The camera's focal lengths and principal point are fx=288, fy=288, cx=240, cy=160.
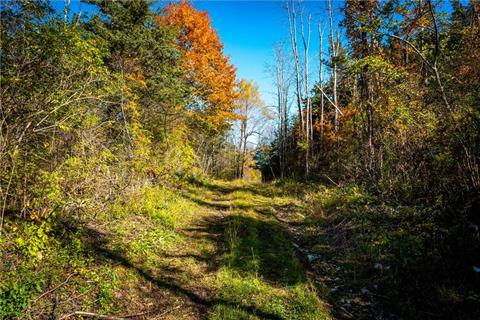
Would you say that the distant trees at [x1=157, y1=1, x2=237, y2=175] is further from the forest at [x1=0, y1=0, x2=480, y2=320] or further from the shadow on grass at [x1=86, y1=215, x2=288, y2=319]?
the shadow on grass at [x1=86, y1=215, x2=288, y2=319]

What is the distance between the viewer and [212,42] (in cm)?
1944

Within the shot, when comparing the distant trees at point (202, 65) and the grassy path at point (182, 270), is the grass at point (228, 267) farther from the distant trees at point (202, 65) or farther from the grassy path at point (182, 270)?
the distant trees at point (202, 65)

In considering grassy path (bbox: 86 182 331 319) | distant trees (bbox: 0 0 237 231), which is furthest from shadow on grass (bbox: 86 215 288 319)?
distant trees (bbox: 0 0 237 231)

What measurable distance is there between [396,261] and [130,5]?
12.0m

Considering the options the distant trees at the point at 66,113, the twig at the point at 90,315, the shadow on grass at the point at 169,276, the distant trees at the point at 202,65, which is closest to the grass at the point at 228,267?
the shadow on grass at the point at 169,276

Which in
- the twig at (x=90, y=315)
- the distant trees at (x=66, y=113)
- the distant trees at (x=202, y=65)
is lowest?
the twig at (x=90, y=315)

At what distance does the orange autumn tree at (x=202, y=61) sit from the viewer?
18281mm

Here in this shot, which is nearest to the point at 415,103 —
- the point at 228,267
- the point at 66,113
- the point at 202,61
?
the point at 228,267

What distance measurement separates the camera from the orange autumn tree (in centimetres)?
1828

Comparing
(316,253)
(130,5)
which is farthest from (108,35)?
(316,253)

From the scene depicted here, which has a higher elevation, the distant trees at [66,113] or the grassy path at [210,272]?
the distant trees at [66,113]

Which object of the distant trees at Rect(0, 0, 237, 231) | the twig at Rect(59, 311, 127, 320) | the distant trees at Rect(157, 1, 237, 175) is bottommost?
the twig at Rect(59, 311, 127, 320)

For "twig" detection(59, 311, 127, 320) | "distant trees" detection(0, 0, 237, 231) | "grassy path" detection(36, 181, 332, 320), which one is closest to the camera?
"twig" detection(59, 311, 127, 320)

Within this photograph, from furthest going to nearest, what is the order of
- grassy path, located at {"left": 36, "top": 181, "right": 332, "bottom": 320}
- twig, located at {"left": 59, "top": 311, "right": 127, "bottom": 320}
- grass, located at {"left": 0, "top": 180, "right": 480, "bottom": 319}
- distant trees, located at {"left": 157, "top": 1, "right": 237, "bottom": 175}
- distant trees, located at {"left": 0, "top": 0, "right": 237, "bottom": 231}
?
1. distant trees, located at {"left": 157, "top": 1, "right": 237, "bottom": 175}
2. distant trees, located at {"left": 0, "top": 0, "right": 237, "bottom": 231}
3. grassy path, located at {"left": 36, "top": 181, "right": 332, "bottom": 320}
4. grass, located at {"left": 0, "top": 180, "right": 480, "bottom": 319}
5. twig, located at {"left": 59, "top": 311, "right": 127, "bottom": 320}
